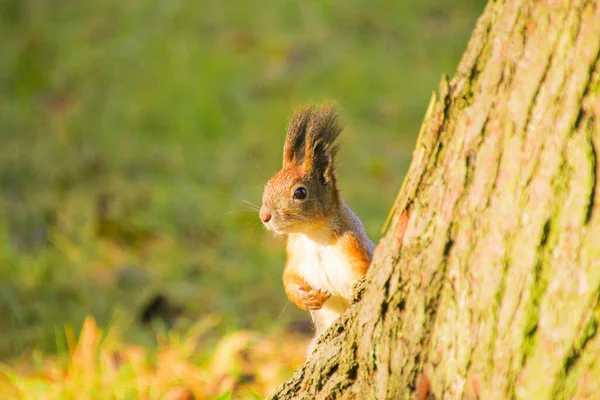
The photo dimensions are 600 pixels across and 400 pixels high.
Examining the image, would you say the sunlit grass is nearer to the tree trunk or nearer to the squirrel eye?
the squirrel eye

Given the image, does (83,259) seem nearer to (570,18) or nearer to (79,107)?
(79,107)

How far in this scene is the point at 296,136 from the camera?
8.09 feet

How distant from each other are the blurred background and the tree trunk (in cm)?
129

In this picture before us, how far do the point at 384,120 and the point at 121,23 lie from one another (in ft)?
7.96

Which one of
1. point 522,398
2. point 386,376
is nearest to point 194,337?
point 386,376

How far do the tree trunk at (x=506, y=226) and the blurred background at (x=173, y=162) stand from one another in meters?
1.29

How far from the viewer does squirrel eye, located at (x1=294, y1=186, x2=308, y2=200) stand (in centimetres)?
247

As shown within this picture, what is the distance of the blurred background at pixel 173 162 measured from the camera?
130 inches

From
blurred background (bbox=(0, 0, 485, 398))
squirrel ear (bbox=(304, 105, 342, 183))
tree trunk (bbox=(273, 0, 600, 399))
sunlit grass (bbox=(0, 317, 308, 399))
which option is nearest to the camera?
tree trunk (bbox=(273, 0, 600, 399))

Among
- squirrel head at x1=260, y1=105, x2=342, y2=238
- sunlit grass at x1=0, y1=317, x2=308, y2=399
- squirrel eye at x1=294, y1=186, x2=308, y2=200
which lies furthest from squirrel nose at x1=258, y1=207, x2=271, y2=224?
sunlit grass at x1=0, y1=317, x2=308, y2=399

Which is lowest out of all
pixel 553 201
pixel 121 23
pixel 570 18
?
pixel 553 201

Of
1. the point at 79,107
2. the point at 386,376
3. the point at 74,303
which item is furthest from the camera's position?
the point at 79,107

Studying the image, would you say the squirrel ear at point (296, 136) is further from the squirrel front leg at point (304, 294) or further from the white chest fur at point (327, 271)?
the squirrel front leg at point (304, 294)

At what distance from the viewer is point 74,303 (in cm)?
375
